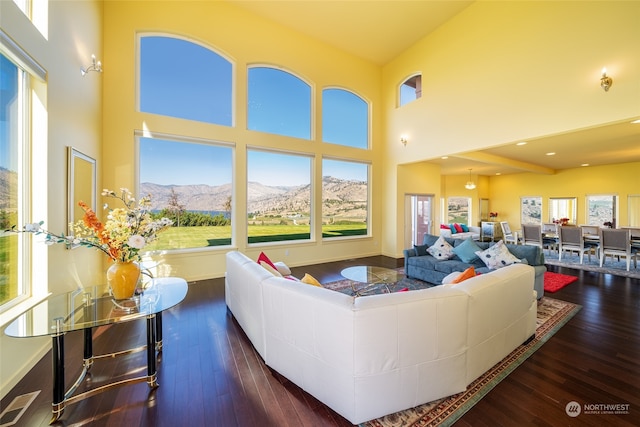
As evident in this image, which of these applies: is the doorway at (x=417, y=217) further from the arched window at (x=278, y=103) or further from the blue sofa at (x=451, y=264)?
the arched window at (x=278, y=103)

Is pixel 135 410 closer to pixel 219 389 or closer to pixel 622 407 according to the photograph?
pixel 219 389

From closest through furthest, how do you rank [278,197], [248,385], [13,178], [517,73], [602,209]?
[248,385] → [13,178] → [517,73] → [278,197] → [602,209]

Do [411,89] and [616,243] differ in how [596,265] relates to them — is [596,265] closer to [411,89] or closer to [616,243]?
[616,243]

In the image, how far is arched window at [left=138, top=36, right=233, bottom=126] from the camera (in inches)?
180

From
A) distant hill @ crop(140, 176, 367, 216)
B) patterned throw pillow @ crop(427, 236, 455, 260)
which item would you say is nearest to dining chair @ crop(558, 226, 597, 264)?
patterned throw pillow @ crop(427, 236, 455, 260)

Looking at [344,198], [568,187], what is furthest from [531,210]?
[344,198]

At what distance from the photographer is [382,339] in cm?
156

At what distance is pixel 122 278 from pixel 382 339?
2.14m

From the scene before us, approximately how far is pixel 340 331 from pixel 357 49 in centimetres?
737

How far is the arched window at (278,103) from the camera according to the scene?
5.57 metres

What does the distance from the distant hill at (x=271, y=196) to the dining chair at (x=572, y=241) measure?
520 centimetres

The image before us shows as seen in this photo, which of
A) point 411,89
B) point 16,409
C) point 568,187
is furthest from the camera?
point 568,187

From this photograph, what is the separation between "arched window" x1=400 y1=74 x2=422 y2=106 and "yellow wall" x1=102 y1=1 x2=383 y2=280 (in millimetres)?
773

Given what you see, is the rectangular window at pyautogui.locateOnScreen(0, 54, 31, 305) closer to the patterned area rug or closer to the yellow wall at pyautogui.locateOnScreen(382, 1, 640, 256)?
the yellow wall at pyautogui.locateOnScreen(382, 1, 640, 256)
